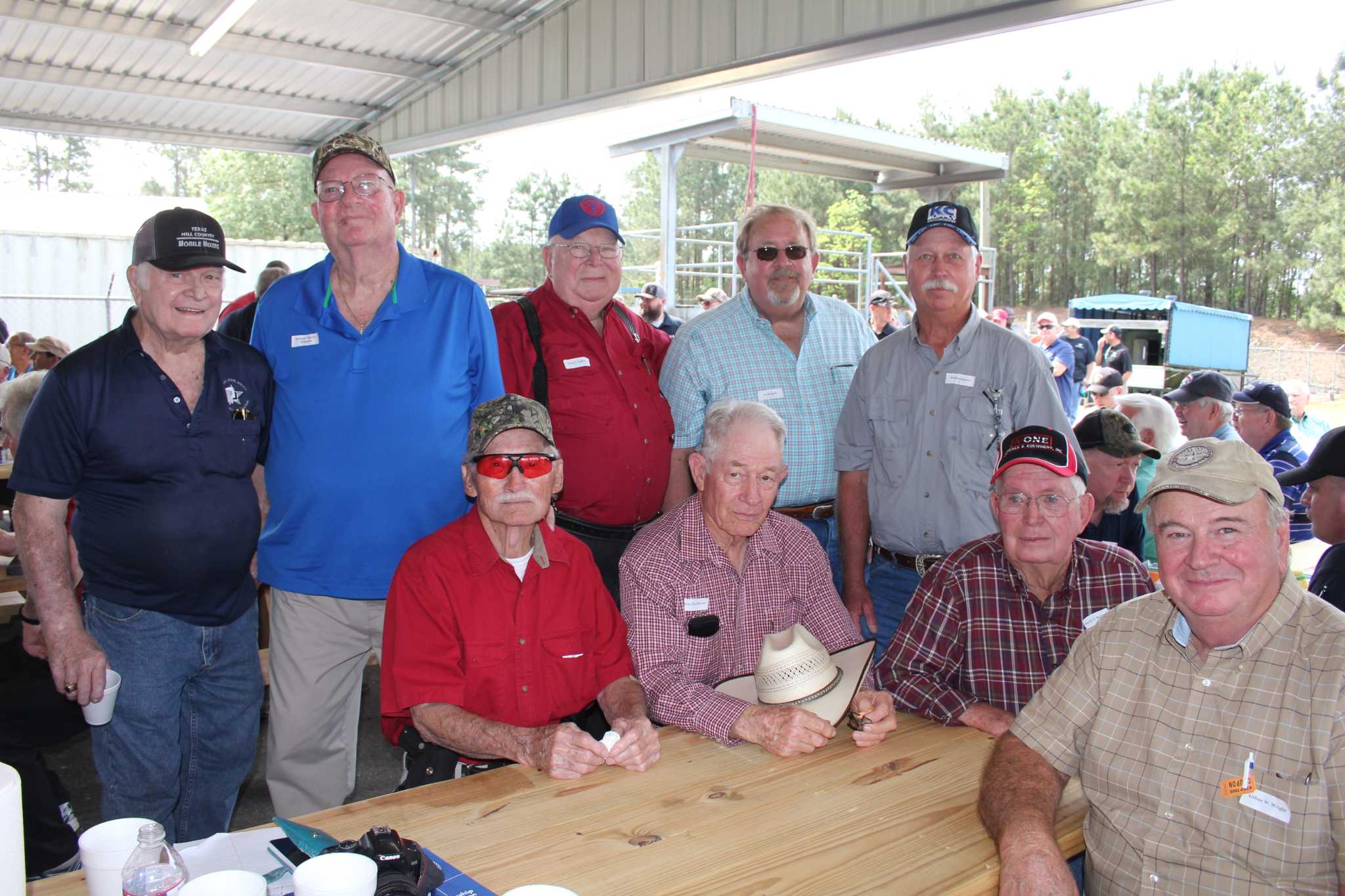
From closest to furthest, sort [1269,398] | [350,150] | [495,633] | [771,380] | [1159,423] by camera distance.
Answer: [495,633] < [350,150] < [771,380] < [1159,423] < [1269,398]

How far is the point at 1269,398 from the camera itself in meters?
5.80

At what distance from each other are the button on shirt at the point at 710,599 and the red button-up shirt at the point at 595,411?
2.15ft

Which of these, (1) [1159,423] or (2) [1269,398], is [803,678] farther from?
(2) [1269,398]

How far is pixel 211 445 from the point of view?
290 centimetres

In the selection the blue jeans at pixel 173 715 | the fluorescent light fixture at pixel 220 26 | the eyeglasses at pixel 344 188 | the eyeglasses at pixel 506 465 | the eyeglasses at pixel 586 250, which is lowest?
the blue jeans at pixel 173 715

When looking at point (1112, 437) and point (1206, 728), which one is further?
point (1112, 437)

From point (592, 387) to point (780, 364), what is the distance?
2.67 feet

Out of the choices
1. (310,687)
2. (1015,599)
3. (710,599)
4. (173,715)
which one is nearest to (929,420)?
(1015,599)

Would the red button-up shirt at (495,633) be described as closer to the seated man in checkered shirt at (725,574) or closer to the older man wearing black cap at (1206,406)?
the seated man in checkered shirt at (725,574)

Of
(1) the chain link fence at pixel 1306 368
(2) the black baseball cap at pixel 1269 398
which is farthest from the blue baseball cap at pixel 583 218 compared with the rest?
(1) the chain link fence at pixel 1306 368

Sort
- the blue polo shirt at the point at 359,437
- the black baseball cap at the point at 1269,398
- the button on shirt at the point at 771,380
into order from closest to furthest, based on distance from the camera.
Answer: the blue polo shirt at the point at 359,437
the button on shirt at the point at 771,380
the black baseball cap at the point at 1269,398

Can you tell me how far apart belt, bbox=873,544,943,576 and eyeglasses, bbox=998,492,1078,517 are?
760 millimetres

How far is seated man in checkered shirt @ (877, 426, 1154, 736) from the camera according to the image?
2686mm

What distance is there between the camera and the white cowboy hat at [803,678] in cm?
251
